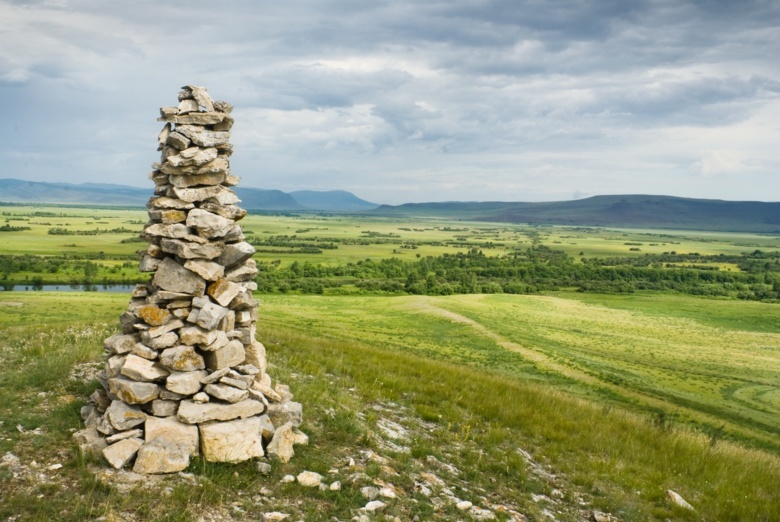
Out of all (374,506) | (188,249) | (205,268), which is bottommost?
(374,506)

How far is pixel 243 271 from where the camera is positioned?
40.0ft

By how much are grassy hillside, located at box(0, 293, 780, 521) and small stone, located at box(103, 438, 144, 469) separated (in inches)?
9.1

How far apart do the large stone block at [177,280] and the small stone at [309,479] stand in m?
4.24

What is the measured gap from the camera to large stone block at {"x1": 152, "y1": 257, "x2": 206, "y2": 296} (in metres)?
10.8

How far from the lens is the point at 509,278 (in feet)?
434

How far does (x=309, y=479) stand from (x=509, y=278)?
126761mm

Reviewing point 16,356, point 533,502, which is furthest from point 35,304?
point 533,502

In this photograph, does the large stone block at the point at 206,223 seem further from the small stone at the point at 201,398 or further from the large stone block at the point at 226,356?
the small stone at the point at 201,398

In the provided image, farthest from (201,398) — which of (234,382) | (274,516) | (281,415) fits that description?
(274,516)

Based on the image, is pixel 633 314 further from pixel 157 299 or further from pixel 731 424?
pixel 157 299

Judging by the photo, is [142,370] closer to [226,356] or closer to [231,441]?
[226,356]

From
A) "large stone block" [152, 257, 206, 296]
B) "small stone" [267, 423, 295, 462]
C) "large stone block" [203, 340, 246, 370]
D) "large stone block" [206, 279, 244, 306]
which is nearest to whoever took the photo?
"small stone" [267, 423, 295, 462]

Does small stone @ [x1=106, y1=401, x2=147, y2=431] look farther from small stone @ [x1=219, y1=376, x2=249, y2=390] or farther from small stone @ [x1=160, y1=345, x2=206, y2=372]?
small stone @ [x1=219, y1=376, x2=249, y2=390]

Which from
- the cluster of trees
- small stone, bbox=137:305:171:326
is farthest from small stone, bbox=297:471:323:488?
the cluster of trees
